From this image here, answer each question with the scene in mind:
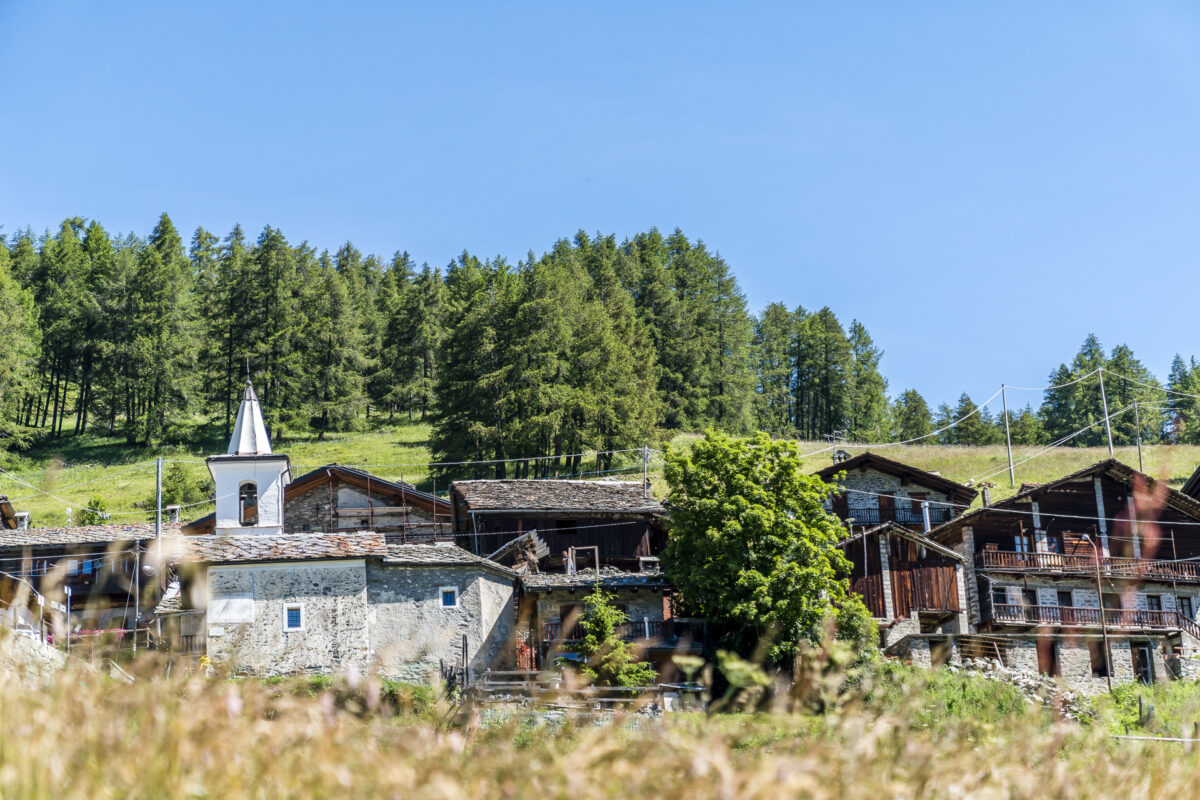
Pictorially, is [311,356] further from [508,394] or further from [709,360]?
[709,360]

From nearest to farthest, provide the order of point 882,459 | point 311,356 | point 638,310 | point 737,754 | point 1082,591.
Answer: point 737,754 → point 1082,591 → point 882,459 → point 311,356 → point 638,310

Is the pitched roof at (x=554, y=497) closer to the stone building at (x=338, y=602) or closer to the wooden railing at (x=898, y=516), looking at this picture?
the stone building at (x=338, y=602)

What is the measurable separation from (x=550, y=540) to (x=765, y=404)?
49.8 metres

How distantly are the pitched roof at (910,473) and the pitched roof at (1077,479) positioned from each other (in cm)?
436

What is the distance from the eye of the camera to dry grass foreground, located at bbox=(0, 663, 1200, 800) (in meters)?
3.88

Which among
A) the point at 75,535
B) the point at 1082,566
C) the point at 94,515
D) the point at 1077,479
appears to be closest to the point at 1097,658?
the point at 1082,566

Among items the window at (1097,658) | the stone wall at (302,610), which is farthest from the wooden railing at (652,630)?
the window at (1097,658)

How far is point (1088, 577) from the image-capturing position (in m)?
41.0

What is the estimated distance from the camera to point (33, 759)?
3.84m

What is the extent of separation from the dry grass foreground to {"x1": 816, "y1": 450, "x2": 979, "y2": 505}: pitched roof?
145 ft

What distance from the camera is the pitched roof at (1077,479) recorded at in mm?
42719

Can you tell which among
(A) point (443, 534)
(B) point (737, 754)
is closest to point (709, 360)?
(A) point (443, 534)

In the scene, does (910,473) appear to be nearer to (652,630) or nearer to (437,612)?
(652,630)

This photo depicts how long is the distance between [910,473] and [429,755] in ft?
151
